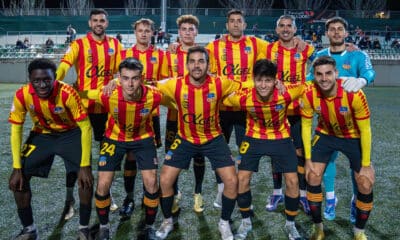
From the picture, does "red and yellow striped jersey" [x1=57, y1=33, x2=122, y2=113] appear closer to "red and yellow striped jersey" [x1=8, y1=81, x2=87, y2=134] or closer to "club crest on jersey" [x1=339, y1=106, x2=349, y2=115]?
"red and yellow striped jersey" [x1=8, y1=81, x2=87, y2=134]

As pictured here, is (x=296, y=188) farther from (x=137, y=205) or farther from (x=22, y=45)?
(x=22, y=45)

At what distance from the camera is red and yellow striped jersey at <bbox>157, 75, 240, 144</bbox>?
3.97 metres

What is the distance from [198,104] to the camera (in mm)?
3963

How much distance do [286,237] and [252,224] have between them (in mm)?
413

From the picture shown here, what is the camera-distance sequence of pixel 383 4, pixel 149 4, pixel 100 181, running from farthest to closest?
pixel 149 4 → pixel 383 4 → pixel 100 181

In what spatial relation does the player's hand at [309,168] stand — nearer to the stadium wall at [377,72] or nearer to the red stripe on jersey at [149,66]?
the red stripe on jersey at [149,66]

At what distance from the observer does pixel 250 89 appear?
4113mm

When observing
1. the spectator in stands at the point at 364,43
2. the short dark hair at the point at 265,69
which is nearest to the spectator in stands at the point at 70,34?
the spectator in stands at the point at 364,43

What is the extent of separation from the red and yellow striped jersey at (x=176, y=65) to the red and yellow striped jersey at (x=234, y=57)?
1.03 feet

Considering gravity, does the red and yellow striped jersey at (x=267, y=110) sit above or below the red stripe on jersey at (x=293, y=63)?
below

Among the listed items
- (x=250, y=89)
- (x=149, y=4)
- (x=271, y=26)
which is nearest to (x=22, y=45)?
(x=271, y=26)

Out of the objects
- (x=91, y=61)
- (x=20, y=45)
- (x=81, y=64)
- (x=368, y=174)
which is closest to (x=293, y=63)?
(x=368, y=174)

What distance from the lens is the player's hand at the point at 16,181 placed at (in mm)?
3691

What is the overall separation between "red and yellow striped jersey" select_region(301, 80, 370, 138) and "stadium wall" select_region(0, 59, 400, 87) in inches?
609
